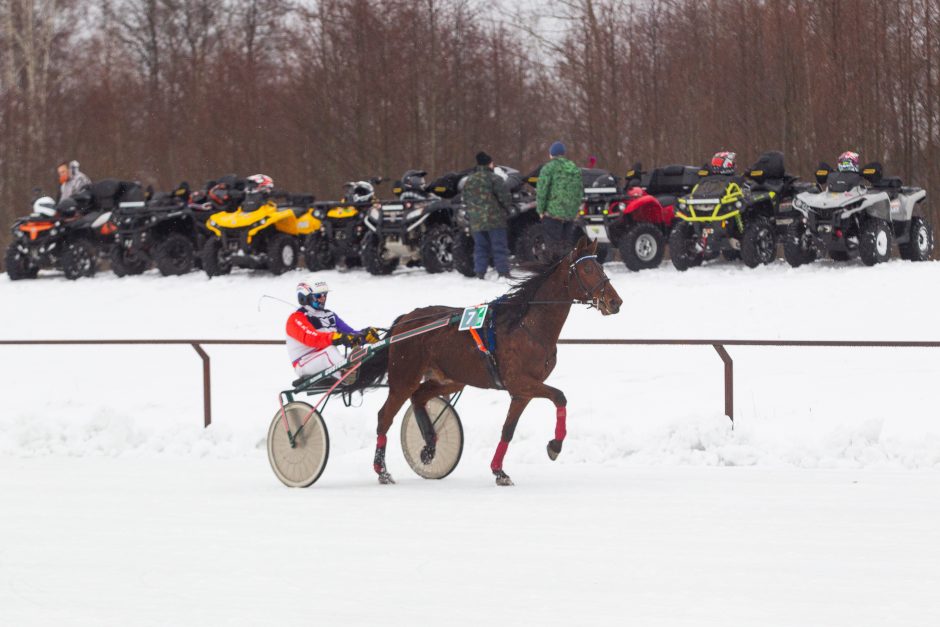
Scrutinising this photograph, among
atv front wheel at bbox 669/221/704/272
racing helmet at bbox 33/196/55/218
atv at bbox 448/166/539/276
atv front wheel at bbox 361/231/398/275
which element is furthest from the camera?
racing helmet at bbox 33/196/55/218

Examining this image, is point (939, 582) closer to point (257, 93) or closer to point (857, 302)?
point (857, 302)

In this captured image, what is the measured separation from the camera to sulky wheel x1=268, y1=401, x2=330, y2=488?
13.1m

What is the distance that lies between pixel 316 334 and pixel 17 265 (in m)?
19.2

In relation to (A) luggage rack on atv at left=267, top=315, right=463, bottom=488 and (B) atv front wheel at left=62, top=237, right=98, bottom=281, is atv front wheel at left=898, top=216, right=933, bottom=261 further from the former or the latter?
(B) atv front wheel at left=62, top=237, right=98, bottom=281

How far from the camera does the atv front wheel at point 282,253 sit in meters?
27.1

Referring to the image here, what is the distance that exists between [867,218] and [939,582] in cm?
1425

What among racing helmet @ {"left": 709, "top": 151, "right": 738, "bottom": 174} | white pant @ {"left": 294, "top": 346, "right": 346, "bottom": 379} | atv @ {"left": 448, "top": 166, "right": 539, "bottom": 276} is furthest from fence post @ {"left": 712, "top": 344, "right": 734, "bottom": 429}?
racing helmet @ {"left": 709, "top": 151, "right": 738, "bottom": 174}

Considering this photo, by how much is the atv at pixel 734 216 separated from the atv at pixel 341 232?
5470 millimetres

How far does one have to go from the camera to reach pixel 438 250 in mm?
25578

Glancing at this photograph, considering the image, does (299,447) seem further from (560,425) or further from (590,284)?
(590,284)

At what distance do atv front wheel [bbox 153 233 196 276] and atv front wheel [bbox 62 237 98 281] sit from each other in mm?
1945

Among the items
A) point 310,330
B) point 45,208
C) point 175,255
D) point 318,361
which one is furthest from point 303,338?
point 45,208

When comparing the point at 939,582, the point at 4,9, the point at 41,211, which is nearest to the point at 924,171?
the point at 41,211

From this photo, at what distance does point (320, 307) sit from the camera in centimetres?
1349
